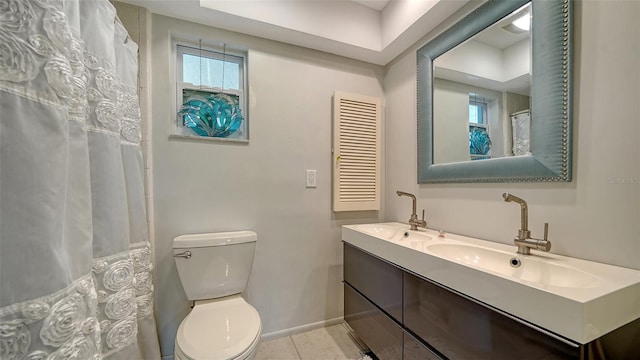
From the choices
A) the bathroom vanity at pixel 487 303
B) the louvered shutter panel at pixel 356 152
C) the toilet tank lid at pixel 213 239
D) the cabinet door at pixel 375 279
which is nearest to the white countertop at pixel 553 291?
the bathroom vanity at pixel 487 303

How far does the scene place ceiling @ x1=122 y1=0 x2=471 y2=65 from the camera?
56.7 inches

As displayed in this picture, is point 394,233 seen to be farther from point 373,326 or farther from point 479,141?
point 479,141

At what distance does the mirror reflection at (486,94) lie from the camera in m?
1.13

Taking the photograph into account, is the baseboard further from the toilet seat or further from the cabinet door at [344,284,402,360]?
the toilet seat

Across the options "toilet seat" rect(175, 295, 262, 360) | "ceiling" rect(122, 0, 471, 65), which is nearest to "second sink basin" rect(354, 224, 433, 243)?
"toilet seat" rect(175, 295, 262, 360)

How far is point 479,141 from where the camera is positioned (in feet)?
4.47

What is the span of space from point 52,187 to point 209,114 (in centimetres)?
115

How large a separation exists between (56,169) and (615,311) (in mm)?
1522

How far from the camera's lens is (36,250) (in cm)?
54

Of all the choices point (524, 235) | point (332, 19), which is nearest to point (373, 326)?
point (524, 235)

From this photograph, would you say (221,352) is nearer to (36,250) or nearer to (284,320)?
(36,250)

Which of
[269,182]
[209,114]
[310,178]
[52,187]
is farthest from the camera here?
[310,178]

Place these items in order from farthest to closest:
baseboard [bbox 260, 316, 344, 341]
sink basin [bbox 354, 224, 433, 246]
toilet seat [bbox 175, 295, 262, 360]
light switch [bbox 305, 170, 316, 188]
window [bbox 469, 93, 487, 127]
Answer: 1. light switch [bbox 305, 170, 316, 188]
2. baseboard [bbox 260, 316, 344, 341]
3. sink basin [bbox 354, 224, 433, 246]
4. window [bbox 469, 93, 487, 127]
5. toilet seat [bbox 175, 295, 262, 360]

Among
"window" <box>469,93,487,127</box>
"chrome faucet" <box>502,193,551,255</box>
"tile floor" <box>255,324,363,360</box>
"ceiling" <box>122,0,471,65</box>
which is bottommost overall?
"tile floor" <box>255,324,363,360</box>
